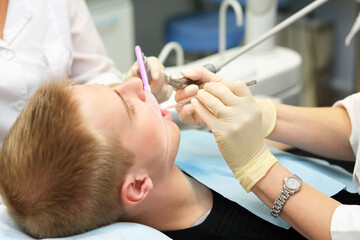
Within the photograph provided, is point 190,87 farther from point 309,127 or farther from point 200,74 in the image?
point 309,127

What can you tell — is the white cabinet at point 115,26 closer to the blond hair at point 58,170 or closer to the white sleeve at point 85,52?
the white sleeve at point 85,52

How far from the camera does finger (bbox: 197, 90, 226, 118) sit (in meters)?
0.94

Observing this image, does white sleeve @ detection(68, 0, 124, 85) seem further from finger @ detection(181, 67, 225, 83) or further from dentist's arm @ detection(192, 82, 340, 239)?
dentist's arm @ detection(192, 82, 340, 239)

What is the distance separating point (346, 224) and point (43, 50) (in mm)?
896

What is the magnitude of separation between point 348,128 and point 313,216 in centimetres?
36

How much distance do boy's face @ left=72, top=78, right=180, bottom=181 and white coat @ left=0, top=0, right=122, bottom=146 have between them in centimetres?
32

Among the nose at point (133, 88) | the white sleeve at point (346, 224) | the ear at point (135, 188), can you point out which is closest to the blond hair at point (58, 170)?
the ear at point (135, 188)

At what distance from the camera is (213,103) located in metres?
0.94

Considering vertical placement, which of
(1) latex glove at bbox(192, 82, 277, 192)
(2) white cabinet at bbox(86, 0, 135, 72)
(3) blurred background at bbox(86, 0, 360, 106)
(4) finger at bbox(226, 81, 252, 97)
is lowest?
(3) blurred background at bbox(86, 0, 360, 106)

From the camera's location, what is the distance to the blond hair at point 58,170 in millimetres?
826

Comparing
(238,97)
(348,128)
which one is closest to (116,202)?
(238,97)

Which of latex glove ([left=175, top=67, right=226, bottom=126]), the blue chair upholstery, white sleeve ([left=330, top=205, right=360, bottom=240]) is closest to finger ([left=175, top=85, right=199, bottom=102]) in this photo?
latex glove ([left=175, top=67, right=226, bottom=126])

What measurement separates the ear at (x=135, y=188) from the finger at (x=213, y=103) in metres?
0.19

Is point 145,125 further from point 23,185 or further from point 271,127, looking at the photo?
point 271,127
